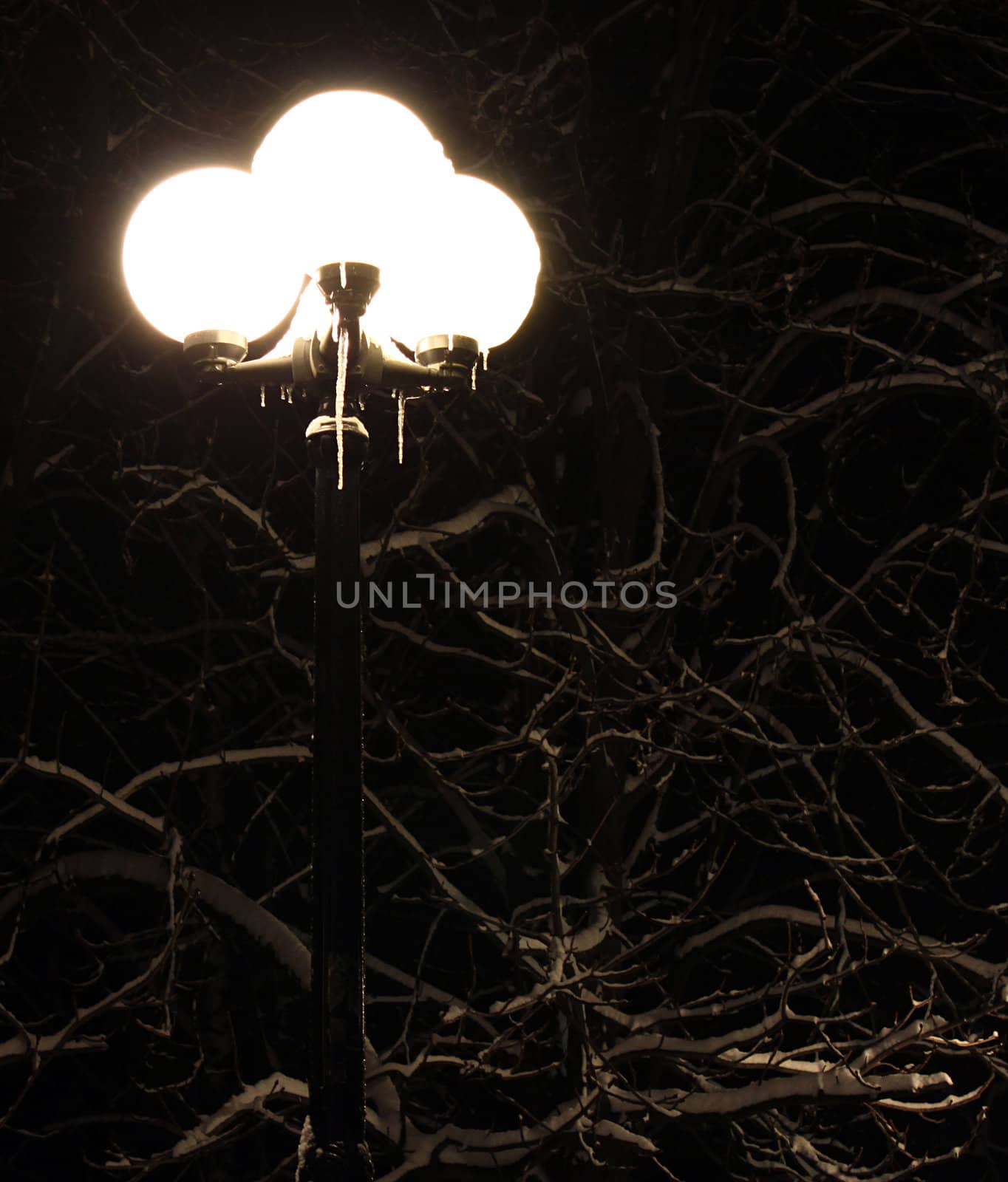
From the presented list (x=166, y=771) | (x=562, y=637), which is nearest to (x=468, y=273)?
(x=562, y=637)

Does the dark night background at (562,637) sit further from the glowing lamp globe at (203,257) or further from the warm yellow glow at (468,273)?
the glowing lamp globe at (203,257)

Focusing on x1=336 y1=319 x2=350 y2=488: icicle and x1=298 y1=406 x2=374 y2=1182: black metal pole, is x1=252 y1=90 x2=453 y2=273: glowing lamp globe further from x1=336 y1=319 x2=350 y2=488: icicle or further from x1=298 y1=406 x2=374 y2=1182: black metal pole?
x1=298 y1=406 x2=374 y2=1182: black metal pole

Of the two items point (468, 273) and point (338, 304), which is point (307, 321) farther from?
point (468, 273)

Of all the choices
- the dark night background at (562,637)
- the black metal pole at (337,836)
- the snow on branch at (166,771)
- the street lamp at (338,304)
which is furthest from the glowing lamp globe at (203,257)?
the snow on branch at (166,771)

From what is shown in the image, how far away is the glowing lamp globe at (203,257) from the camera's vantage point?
8.92ft

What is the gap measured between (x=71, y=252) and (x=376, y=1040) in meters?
4.23

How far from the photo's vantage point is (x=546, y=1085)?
557 cm

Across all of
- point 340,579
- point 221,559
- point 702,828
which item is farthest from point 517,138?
point 340,579

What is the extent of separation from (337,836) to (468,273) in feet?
4.36

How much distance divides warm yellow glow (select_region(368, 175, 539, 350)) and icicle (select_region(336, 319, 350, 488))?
0.74ft

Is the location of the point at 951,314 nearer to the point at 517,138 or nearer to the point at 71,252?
→ the point at 517,138

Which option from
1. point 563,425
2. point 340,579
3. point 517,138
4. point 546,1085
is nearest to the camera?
point 340,579

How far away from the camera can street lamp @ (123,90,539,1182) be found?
2.25 metres

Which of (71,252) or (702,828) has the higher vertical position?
(71,252)
